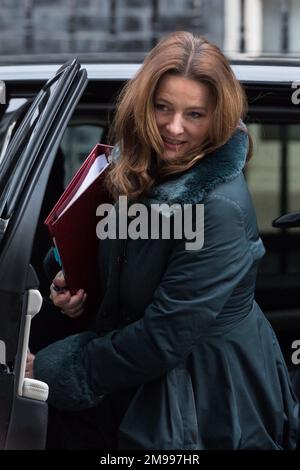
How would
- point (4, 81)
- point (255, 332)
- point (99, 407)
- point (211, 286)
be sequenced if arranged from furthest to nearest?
point (4, 81) < point (99, 407) < point (255, 332) < point (211, 286)

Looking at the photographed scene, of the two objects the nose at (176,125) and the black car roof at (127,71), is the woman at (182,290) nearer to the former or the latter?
the nose at (176,125)

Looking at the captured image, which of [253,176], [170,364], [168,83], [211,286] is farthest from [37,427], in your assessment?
[253,176]

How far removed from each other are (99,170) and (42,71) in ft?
1.59

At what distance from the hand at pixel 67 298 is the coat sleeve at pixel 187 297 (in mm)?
284

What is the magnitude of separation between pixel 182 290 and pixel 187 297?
18 millimetres

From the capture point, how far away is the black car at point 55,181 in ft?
6.69

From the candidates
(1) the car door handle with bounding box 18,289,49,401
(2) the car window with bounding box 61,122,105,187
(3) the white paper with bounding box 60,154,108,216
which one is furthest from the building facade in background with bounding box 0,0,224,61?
(1) the car door handle with bounding box 18,289,49,401

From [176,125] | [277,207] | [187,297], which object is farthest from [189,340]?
[277,207]

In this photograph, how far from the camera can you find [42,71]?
2.60m

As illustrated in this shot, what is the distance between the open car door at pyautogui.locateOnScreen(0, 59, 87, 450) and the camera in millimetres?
2014

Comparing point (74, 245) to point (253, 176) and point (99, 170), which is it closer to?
point (99, 170)

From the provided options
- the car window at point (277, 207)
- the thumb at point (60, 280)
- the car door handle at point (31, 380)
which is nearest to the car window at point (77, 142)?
the car window at point (277, 207)
